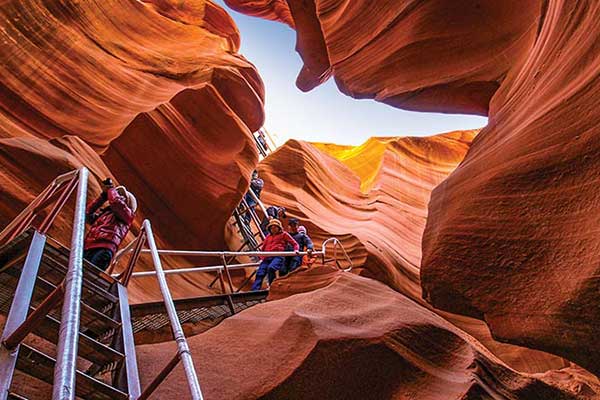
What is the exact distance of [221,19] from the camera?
19.7 metres

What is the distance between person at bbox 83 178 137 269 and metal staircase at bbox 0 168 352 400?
792 millimetres

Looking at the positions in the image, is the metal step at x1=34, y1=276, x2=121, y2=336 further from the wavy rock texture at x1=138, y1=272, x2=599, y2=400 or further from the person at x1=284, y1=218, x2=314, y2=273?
the person at x1=284, y1=218, x2=314, y2=273

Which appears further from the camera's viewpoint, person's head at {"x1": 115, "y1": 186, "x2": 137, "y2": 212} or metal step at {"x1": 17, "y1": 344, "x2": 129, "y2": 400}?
person's head at {"x1": 115, "y1": 186, "x2": 137, "y2": 212}

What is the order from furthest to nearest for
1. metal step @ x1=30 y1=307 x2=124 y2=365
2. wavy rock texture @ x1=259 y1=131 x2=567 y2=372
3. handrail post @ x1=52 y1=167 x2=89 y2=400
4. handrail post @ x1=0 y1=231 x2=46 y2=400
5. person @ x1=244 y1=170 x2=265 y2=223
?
person @ x1=244 y1=170 x2=265 y2=223 → wavy rock texture @ x1=259 y1=131 x2=567 y2=372 → metal step @ x1=30 y1=307 x2=124 y2=365 → handrail post @ x1=0 y1=231 x2=46 y2=400 → handrail post @ x1=52 y1=167 x2=89 y2=400

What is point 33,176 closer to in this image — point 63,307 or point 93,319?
point 93,319

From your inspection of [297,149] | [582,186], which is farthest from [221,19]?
[582,186]

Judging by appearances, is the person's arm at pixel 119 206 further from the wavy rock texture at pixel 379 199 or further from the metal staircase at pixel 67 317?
the wavy rock texture at pixel 379 199

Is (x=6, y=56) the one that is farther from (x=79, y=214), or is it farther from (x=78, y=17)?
(x=79, y=214)

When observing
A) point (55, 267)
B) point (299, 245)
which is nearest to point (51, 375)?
point (55, 267)

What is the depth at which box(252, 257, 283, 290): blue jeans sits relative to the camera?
26.7 ft

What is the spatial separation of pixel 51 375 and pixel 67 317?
0.76 meters

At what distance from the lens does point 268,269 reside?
8164 millimetres

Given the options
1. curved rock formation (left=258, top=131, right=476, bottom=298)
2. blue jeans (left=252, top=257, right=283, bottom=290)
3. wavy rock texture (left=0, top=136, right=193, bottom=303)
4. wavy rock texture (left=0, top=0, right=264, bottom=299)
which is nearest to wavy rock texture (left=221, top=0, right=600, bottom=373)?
blue jeans (left=252, top=257, right=283, bottom=290)

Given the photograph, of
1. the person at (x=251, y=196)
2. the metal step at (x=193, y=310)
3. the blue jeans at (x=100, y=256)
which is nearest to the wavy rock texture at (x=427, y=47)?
the person at (x=251, y=196)
